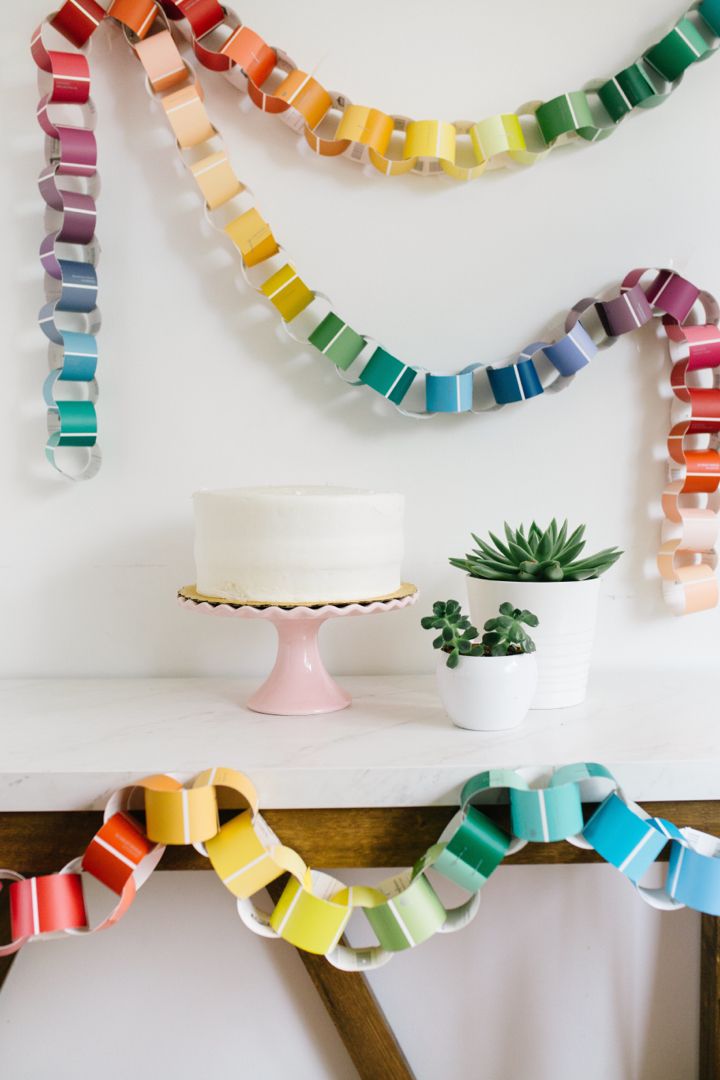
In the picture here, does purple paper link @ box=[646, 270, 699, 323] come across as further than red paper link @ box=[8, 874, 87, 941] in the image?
Yes

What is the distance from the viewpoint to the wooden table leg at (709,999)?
926 millimetres

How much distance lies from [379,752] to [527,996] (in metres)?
0.49

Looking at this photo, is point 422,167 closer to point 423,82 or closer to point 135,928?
point 423,82

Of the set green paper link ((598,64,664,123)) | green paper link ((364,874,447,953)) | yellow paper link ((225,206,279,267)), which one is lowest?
green paper link ((364,874,447,953))

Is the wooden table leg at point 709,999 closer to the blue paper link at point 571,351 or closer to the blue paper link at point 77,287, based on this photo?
the blue paper link at point 571,351

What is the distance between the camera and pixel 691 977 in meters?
1.04

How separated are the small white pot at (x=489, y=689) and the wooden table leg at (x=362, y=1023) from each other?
13.7 inches

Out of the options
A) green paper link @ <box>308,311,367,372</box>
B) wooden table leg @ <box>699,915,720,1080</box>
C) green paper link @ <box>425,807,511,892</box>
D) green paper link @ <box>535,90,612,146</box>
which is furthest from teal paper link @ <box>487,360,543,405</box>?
wooden table leg @ <box>699,915,720,1080</box>

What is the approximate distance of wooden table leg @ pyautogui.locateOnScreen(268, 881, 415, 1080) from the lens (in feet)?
3.10

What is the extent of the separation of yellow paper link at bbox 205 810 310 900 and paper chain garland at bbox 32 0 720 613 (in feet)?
1.55

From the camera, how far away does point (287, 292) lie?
0.96m

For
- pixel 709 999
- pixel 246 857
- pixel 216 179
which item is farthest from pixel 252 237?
pixel 709 999

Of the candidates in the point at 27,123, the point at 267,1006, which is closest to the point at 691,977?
the point at 267,1006

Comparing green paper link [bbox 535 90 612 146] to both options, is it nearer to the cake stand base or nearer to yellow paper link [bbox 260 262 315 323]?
yellow paper link [bbox 260 262 315 323]
